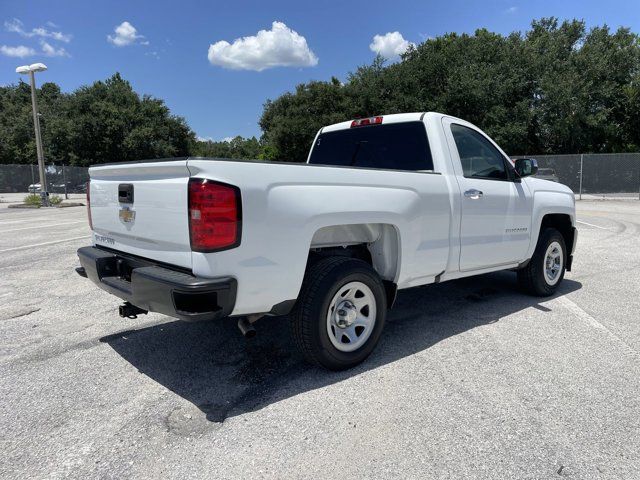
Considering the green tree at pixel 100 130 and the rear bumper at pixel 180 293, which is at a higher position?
the green tree at pixel 100 130

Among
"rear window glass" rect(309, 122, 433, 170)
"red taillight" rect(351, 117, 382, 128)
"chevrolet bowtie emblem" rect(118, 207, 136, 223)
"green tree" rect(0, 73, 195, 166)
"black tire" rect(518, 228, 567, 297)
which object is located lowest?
"black tire" rect(518, 228, 567, 297)

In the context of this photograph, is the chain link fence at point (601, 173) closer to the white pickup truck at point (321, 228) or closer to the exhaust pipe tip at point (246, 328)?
the white pickup truck at point (321, 228)

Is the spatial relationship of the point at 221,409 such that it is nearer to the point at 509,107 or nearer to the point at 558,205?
the point at 558,205

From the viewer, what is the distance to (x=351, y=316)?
3.56 metres

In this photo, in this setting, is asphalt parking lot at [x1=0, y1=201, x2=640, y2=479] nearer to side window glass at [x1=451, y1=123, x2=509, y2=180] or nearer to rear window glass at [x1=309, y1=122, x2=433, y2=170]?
side window glass at [x1=451, y1=123, x2=509, y2=180]

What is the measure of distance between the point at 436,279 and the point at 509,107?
3109 cm

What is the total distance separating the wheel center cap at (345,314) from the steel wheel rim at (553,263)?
316cm

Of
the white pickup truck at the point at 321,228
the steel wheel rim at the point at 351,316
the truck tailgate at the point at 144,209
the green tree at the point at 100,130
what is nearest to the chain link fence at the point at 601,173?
the white pickup truck at the point at 321,228

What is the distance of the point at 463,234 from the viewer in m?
4.33

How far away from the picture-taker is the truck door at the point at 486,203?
14.4 ft

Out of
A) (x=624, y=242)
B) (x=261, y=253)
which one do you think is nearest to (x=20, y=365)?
(x=261, y=253)

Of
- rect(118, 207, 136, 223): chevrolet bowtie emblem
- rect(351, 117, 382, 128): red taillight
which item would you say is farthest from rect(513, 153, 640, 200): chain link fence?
rect(118, 207, 136, 223): chevrolet bowtie emblem

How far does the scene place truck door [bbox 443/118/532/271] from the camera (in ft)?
14.4

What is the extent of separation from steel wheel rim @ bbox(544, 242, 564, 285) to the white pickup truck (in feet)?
1.81
